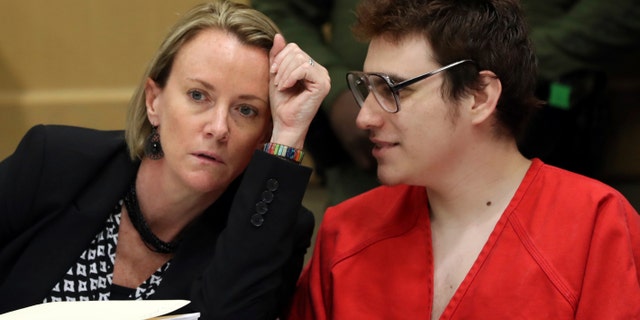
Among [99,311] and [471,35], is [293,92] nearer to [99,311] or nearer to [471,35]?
[471,35]

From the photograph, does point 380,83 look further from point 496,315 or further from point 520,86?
point 496,315

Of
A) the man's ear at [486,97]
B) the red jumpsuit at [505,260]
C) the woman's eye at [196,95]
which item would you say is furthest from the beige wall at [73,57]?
the man's ear at [486,97]

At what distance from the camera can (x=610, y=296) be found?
182 cm

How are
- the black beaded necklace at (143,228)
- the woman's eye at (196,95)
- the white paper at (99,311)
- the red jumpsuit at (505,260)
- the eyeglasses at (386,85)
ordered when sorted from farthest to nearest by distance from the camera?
the black beaded necklace at (143,228)
the woman's eye at (196,95)
the eyeglasses at (386,85)
the red jumpsuit at (505,260)
the white paper at (99,311)

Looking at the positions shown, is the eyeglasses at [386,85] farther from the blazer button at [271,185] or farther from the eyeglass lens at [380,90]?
the blazer button at [271,185]

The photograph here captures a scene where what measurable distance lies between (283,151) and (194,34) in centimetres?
37

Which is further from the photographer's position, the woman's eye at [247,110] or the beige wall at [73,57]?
the beige wall at [73,57]

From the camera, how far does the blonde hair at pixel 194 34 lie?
219 cm

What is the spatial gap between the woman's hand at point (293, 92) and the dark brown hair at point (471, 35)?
6.2 inches

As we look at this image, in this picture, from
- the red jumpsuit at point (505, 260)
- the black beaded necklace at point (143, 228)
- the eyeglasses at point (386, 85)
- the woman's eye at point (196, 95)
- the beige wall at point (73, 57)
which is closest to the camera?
the red jumpsuit at point (505, 260)

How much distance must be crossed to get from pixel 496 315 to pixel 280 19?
61.1 inches

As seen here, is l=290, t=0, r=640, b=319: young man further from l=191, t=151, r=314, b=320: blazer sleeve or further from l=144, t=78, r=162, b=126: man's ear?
l=144, t=78, r=162, b=126: man's ear

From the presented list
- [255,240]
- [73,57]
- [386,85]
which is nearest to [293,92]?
[386,85]

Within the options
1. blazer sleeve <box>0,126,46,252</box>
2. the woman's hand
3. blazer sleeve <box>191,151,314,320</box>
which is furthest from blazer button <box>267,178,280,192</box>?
blazer sleeve <box>0,126,46,252</box>
